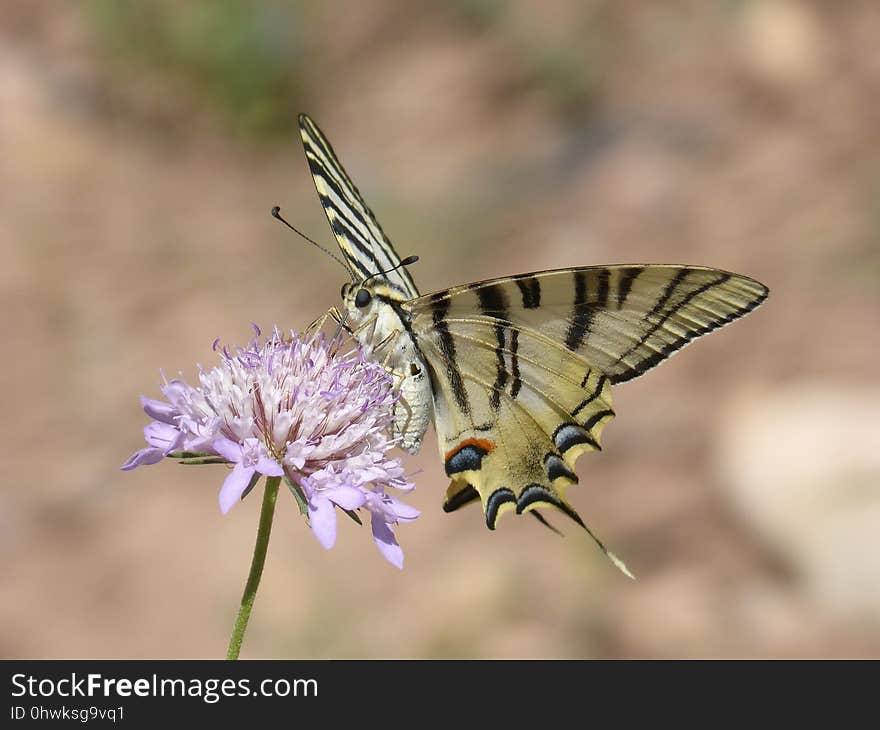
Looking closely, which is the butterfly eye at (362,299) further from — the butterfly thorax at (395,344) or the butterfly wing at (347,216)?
the butterfly wing at (347,216)

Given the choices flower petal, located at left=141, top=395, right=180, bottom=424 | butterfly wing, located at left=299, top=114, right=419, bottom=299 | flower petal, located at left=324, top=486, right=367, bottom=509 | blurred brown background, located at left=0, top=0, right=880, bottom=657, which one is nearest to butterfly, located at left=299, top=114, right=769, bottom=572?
butterfly wing, located at left=299, top=114, right=419, bottom=299

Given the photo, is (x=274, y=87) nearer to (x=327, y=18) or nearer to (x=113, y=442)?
(x=327, y=18)

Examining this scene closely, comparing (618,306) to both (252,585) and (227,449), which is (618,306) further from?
(252,585)

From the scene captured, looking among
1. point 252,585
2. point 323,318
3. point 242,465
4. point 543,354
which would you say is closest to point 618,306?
point 543,354

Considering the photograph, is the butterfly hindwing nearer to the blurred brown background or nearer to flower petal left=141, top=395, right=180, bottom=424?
flower petal left=141, top=395, right=180, bottom=424

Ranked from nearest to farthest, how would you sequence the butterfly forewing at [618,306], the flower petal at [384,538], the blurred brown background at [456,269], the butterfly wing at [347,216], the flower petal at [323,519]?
the flower petal at [323,519]
the flower petal at [384,538]
the butterfly forewing at [618,306]
the butterfly wing at [347,216]
the blurred brown background at [456,269]

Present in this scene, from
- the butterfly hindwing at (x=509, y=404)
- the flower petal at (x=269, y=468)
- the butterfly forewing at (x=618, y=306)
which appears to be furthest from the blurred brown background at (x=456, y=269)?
the flower petal at (x=269, y=468)
